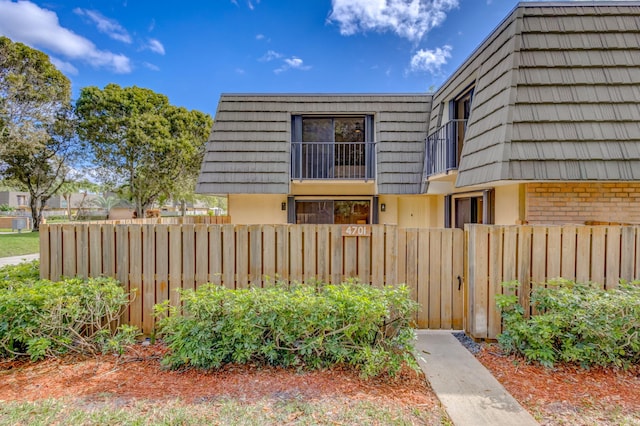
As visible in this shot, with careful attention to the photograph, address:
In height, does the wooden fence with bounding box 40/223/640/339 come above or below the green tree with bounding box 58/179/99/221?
below

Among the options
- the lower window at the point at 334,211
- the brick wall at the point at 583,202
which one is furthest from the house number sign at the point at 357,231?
the lower window at the point at 334,211

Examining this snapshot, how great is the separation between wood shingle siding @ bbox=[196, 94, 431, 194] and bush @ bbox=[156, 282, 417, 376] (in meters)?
6.28

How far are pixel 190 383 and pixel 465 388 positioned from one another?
261cm

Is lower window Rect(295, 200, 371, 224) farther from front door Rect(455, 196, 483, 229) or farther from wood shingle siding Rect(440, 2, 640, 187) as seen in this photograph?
wood shingle siding Rect(440, 2, 640, 187)

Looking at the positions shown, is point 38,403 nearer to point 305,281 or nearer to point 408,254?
point 305,281

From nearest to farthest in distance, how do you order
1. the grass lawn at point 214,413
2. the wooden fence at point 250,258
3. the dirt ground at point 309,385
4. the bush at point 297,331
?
the grass lawn at point 214,413 < the dirt ground at point 309,385 < the bush at point 297,331 < the wooden fence at point 250,258

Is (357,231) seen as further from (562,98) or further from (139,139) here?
(139,139)

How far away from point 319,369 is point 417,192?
7035mm

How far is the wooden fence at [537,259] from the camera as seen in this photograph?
3912 mm

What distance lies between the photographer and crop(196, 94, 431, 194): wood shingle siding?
9375 mm

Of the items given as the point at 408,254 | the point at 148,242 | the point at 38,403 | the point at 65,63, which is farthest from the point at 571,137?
the point at 65,63

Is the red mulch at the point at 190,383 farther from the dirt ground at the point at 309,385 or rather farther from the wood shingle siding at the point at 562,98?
the wood shingle siding at the point at 562,98

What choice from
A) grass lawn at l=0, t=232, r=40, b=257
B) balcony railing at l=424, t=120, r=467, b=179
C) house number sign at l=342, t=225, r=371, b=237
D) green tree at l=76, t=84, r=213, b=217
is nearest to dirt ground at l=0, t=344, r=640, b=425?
house number sign at l=342, t=225, r=371, b=237

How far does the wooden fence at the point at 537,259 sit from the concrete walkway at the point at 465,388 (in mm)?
624
